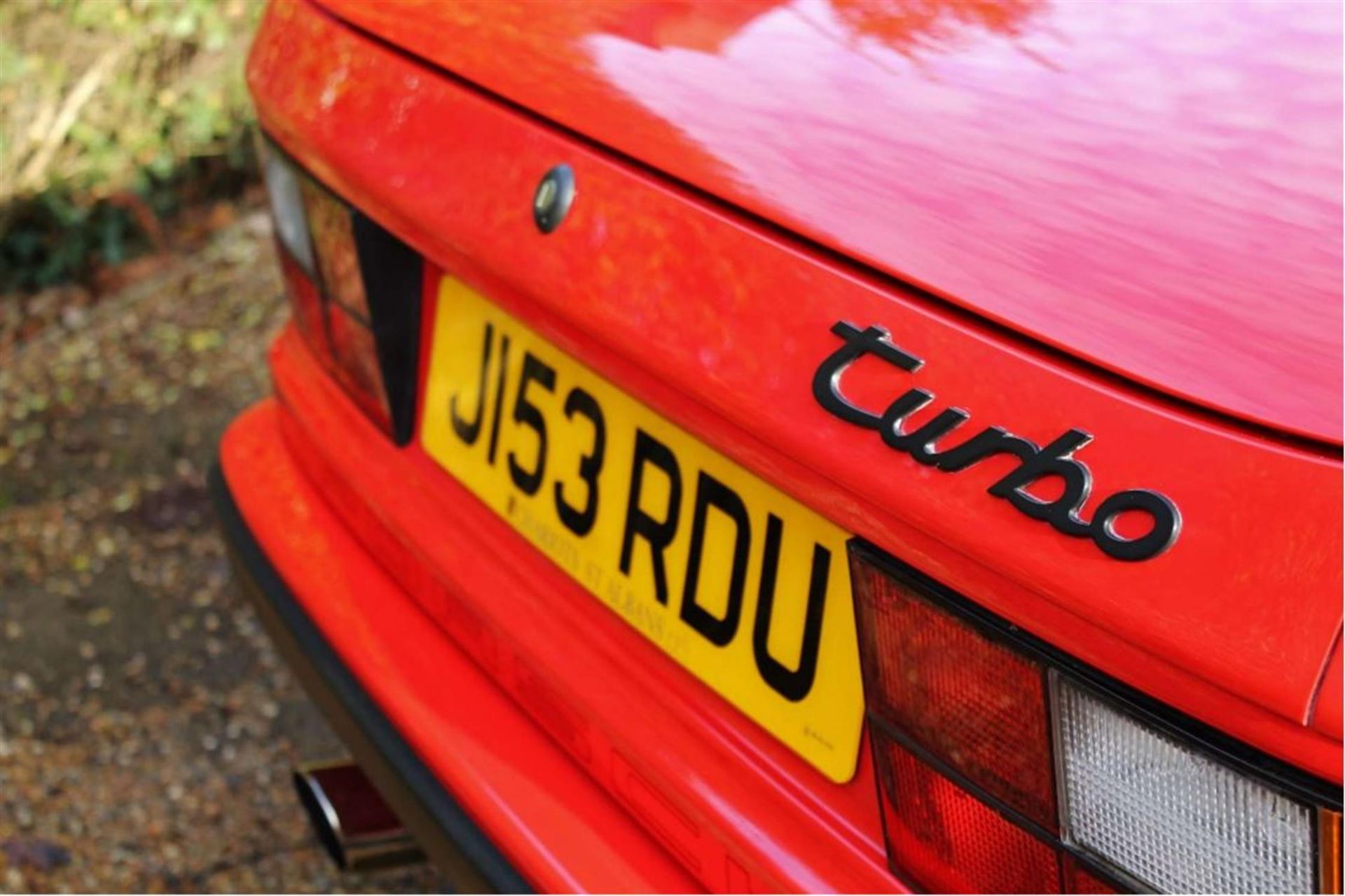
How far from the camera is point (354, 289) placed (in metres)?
1.89

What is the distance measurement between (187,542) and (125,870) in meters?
0.96

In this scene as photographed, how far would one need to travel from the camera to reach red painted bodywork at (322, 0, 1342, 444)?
111 centimetres

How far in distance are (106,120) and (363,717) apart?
2915 millimetres

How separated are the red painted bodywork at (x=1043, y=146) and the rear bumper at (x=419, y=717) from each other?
2.27 ft

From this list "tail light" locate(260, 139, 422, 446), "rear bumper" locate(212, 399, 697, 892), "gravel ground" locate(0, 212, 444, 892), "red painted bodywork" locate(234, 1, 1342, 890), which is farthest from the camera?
"gravel ground" locate(0, 212, 444, 892)

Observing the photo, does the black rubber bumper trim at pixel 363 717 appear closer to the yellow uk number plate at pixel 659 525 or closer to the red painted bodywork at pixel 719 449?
the red painted bodywork at pixel 719 449

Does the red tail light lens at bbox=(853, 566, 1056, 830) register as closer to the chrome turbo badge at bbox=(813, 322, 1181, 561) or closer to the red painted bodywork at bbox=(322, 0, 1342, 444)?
the chrome turbo badge at bbox=(813, 322, 1181, 561)

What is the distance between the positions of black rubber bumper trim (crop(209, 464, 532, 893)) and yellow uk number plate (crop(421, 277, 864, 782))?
312 mm

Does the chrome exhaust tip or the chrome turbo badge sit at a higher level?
the chrome turbo badge

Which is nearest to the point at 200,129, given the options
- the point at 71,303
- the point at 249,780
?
the point at 71,303

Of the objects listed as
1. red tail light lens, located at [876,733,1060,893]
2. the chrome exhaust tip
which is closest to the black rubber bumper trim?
the chrome exhaust tip

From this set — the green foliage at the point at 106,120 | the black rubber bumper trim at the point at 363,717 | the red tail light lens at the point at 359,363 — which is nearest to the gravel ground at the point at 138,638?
the green foliage at the point at 106,120

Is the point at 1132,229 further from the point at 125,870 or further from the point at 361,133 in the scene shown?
the point at 125,870

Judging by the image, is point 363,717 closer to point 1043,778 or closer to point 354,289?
point 354,289
